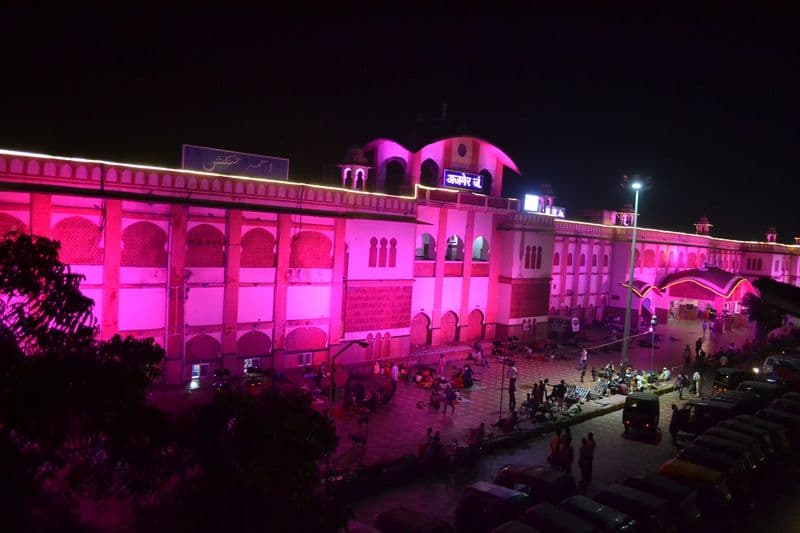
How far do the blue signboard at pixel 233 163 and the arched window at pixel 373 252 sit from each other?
506 cm

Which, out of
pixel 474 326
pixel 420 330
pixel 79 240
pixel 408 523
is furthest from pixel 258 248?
pixel 474 326

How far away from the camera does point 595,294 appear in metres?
46.9

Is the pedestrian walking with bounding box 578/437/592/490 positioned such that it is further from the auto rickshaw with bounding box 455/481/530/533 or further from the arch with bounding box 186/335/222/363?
the arch with bounding box 186/335/222/363

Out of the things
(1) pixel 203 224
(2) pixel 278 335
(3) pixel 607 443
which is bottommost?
(3) pixel 607 443

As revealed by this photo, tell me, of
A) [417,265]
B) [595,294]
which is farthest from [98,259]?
[595,294]

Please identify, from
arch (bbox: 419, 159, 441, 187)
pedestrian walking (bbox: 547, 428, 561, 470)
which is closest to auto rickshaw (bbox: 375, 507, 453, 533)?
pedestrian walking (bbox: 547, 428, 561, 470)

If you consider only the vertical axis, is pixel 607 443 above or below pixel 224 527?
below

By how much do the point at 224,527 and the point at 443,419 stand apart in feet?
51.4

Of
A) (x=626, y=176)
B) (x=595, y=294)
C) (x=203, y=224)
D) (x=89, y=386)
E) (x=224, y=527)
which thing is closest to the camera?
(x=89, y=386)

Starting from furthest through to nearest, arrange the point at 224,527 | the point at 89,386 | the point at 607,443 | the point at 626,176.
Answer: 1. the point at 626,176
2. the point at 607,443
3. the point at 224,527
4. the point at 89,386

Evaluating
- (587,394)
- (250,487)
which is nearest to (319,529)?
(250,487)

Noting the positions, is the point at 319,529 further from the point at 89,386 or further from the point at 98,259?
the point at 98,259

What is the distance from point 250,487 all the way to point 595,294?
1736 inches

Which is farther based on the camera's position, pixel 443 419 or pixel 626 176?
pixel 626 176
